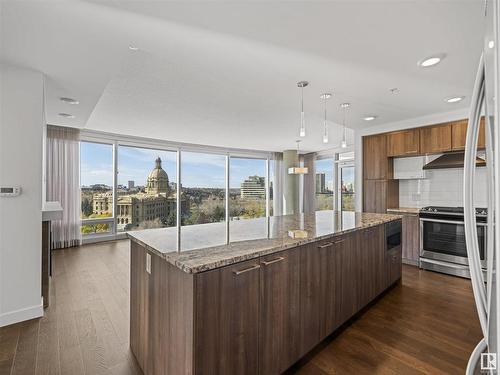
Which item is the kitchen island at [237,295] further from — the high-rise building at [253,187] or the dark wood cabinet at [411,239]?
the high-rise building at [253,187]

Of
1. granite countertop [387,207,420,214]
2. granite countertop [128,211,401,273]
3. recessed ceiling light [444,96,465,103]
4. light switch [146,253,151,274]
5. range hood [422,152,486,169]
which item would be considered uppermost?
recessed ceiling light [444,96,465,103]

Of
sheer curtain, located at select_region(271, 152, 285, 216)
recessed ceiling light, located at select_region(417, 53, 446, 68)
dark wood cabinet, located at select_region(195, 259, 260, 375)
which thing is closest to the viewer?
dark wood cabinet, located at select_region(195, 259, 260, 375)

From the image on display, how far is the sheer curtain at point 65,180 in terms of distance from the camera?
5012mm

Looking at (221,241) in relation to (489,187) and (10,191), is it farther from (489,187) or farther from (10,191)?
(10,191)

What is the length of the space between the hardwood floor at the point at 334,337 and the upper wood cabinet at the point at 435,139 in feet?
6.61

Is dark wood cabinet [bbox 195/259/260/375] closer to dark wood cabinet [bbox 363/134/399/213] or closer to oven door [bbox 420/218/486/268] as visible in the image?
oven door [bbox 420/218/486/268]

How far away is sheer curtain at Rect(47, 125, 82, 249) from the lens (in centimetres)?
501

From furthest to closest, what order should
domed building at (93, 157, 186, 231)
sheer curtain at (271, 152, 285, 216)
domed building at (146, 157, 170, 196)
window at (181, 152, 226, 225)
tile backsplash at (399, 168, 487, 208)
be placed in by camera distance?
sheer curtain at (271, 152, 285, 216) < window at (181, 152, 226, 225) < domed building at (146, 157, 170, 196) < domed building at (93, 157, 186, 231) < tile backsplash at (399, 168, 487, 208)

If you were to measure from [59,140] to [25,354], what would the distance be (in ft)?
14.6

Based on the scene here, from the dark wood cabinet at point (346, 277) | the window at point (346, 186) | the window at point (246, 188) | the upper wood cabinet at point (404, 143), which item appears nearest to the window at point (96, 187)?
the window at point (246, 188)

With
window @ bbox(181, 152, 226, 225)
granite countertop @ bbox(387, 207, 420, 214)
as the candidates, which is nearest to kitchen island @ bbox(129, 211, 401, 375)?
granite countertop @ bbox(387, 207, 420, 214)

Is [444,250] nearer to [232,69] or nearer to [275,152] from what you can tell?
[232,69]

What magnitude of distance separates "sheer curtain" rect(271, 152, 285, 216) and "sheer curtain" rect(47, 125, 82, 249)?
18.9 feet

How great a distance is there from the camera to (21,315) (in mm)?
2367
